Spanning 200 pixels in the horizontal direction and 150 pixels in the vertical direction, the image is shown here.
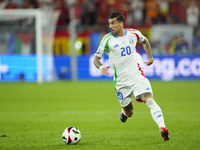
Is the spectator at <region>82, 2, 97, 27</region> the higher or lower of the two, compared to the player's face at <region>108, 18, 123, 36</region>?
lower

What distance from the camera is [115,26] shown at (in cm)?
589

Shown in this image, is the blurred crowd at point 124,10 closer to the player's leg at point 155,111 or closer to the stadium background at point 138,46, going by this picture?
the stadium background at point 138,46

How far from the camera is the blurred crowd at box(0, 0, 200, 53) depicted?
→ 65.5 feet

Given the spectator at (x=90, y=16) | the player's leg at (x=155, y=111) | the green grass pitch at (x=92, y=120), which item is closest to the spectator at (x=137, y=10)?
the spectator at (x=90, y=16)

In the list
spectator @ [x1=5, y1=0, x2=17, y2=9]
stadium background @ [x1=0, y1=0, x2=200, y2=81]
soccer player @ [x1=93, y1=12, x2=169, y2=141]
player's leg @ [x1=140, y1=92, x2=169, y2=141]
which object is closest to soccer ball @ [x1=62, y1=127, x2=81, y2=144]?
soccer player @ [x1=93, y1=12, x2=169, y2=141]

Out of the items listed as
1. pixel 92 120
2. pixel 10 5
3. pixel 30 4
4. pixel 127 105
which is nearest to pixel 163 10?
pixel 30 4

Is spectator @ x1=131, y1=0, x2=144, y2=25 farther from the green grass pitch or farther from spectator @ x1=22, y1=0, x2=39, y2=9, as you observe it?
the green grass pitch

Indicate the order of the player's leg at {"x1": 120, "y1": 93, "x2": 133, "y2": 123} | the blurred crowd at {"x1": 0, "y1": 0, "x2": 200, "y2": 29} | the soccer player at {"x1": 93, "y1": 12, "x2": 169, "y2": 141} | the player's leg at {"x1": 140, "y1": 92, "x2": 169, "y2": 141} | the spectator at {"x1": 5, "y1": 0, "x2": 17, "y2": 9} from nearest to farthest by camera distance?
the player's leg at {"x1": 140, "y1": 92, "x2": 169, "y2": 141}
the soccer player at {"x1": 93, "y1": 12, "x2": 169, "y2": 141}
the player's leg at {"x1": 120, "y1": 93, "x2": 133, "y2": 123}
the blurred crowd at {"x1": 0, "y1": 0, "x2": 200, "y2": 29}
the spectator at {"x1": 5, "y1": 0, "x2": 17, "y2": 9}

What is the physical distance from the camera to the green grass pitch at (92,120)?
5.54 metres

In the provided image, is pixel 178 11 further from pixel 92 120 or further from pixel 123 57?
pixel 123 57

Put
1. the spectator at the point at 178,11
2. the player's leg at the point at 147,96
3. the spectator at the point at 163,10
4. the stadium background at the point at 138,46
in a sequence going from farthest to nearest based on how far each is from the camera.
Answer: the spectator at the point at 163,10 < the spectator at the point at 178,11 < the stadium background at the point at 138,46 < the player's leg at the point at 147,96

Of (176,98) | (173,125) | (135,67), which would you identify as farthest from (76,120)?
(176,98)

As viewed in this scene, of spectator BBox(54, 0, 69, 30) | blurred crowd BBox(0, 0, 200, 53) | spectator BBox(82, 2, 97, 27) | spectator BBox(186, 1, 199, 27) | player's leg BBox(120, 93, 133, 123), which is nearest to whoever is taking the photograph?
player's leg BBox(120, 93, 133, 123)

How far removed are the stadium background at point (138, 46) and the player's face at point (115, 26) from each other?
39.5 ft
